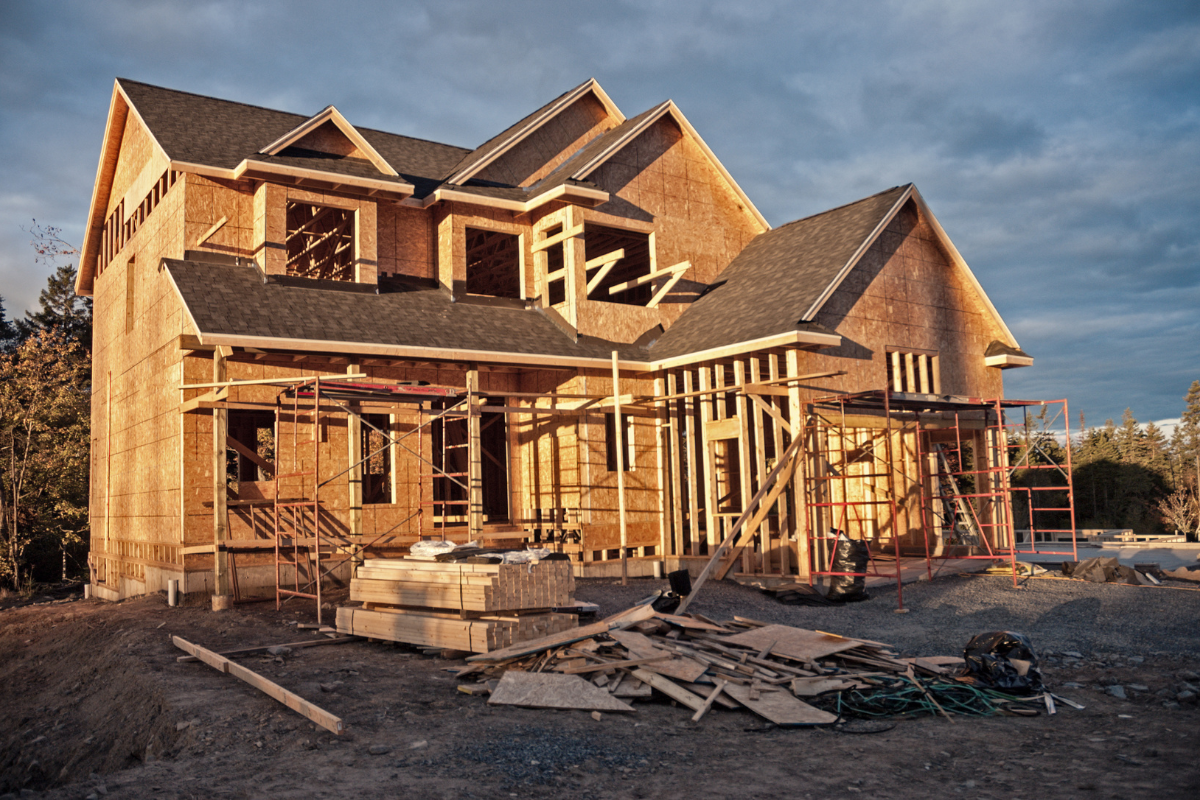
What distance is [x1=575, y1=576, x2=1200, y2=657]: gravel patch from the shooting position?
1152 centimetres

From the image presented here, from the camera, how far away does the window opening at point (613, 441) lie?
60.5ft

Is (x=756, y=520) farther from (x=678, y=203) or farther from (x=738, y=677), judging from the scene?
(x=678, y=203)

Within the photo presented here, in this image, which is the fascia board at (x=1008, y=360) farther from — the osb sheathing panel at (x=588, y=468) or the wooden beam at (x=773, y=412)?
the osb sheathing panel at (x=588, y=468)

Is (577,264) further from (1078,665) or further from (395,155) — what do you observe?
(1078,665)

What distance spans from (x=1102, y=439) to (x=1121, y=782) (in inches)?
2351

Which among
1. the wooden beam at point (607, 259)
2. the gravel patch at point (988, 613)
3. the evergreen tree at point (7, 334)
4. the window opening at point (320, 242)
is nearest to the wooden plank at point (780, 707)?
the gravel patch at point (988, 613)

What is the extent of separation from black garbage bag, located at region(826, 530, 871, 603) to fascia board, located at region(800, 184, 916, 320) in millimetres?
3929

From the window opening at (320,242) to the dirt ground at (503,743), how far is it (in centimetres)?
1033

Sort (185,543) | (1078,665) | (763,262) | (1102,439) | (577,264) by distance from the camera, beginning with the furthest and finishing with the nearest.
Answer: (1102,439) < (763,262) < (577,264) < (185,543) < (1078,665)

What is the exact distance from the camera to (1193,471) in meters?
55.1

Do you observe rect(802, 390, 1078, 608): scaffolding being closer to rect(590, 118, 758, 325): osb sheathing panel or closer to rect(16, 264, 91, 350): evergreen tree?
rect(590, 118, 758, 325): osb sheathing panel

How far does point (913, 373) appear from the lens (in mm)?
18469

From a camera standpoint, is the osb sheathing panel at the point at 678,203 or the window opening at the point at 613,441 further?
the osb sheathing panel at the point at 678,203

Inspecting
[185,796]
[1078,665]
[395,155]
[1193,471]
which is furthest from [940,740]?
[1193,471]
